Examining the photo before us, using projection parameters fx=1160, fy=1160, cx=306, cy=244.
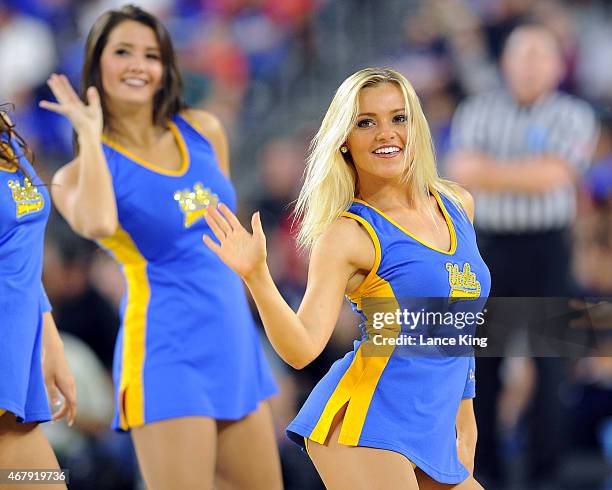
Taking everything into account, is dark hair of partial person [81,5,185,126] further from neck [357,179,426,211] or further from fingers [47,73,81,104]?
neck [357,179,426,211]

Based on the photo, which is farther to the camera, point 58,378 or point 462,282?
point 58,378

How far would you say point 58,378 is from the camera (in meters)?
3.55

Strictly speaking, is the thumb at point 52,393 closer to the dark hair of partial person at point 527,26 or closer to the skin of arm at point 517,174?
the skin of arm at point 517,174

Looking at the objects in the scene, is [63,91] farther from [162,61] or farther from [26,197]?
[26,197]

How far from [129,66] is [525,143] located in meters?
2.32

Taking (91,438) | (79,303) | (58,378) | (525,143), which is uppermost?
(525,143)

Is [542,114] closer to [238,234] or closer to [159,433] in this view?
[159,433]

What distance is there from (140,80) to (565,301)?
2138 mm

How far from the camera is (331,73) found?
769 centimetres

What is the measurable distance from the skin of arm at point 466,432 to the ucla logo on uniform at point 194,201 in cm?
120

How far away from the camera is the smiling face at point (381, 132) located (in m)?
3.16

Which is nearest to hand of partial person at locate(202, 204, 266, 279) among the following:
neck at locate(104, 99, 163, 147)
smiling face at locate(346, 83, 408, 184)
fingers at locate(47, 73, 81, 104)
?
smiling face at locate(346, 83, 408, 184)

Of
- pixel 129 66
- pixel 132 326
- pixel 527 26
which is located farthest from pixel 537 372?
pixel 129 66

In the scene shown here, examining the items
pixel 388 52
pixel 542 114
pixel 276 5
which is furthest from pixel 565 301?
pixel 276 5
